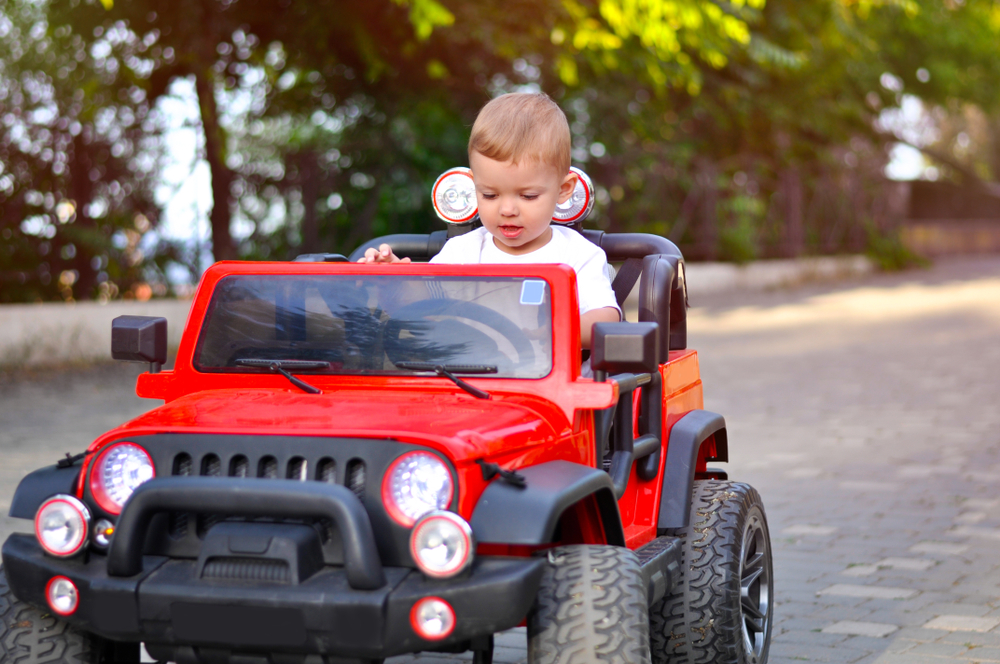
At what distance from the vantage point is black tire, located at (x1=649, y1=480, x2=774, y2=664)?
3.56 meters

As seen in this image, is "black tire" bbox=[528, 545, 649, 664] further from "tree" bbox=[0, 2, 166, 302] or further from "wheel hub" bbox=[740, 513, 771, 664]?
"tree" bbox=[0, 2, 166, 302]

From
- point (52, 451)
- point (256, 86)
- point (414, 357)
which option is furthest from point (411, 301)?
point (256, 86)

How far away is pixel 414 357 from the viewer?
337 centimetres

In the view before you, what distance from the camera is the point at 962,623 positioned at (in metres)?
4.55

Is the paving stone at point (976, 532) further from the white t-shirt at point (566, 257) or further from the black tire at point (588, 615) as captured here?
the black tire at point (588, 615)

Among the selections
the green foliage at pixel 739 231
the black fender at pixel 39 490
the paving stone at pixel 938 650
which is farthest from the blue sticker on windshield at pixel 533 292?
the green foliage at pixel 739 231

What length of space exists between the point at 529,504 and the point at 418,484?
0.83 feet

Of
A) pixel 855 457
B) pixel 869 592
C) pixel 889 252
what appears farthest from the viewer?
pixel 889 252

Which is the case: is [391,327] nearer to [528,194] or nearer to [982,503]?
[528,194]

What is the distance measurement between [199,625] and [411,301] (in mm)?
1165

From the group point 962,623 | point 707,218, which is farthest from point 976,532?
point 707,218

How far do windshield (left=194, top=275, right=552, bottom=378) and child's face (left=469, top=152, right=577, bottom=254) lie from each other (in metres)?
0.31

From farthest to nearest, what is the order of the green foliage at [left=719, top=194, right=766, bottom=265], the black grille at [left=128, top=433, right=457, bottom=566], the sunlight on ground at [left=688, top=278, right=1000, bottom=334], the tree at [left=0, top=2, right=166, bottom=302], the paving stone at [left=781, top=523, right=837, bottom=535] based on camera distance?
the green foliage at [left=719, top=194, right=766, bottom=265] → the sunlight on ground at [left=688, top=278, right=1000, bottom=334] → the tree at [left=0, top=2, right=166, bottom=302] → the paving stone at [left=781, top=523, right=837, bottom=535] → the black grille at [left=128, top=433, right=457, bottom=566]

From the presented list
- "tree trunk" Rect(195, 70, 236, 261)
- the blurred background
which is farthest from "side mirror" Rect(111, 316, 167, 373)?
"tree trunk" Rect(195, 70, 236, 261)
